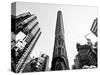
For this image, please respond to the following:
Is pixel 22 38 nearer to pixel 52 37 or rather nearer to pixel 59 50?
pixel 52 37

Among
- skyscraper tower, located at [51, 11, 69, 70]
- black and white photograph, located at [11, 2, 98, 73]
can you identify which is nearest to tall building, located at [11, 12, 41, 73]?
black and white photograph, located at [11, 2, 98, 73]

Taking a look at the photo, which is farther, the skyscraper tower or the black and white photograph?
the skyscraper tower

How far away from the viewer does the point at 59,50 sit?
4.18 m

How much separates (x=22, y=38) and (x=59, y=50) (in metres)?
0.61

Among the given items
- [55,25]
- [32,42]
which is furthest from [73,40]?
[32,42]

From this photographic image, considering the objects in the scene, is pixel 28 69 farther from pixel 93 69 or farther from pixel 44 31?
pixel 93 69

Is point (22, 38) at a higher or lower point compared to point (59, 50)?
higher

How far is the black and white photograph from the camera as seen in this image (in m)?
3.84

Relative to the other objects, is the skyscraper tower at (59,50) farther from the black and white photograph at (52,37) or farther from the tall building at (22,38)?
the tall building at (22,38)

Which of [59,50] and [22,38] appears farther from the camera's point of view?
[59,50]

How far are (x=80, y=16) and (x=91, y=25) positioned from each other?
221 mm

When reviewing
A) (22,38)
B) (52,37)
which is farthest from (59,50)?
(22,38)

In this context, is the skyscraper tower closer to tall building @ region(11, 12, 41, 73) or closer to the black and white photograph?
the black and white photograph

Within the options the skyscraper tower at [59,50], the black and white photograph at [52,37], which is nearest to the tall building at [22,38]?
the black and white photograph at [52,37]
